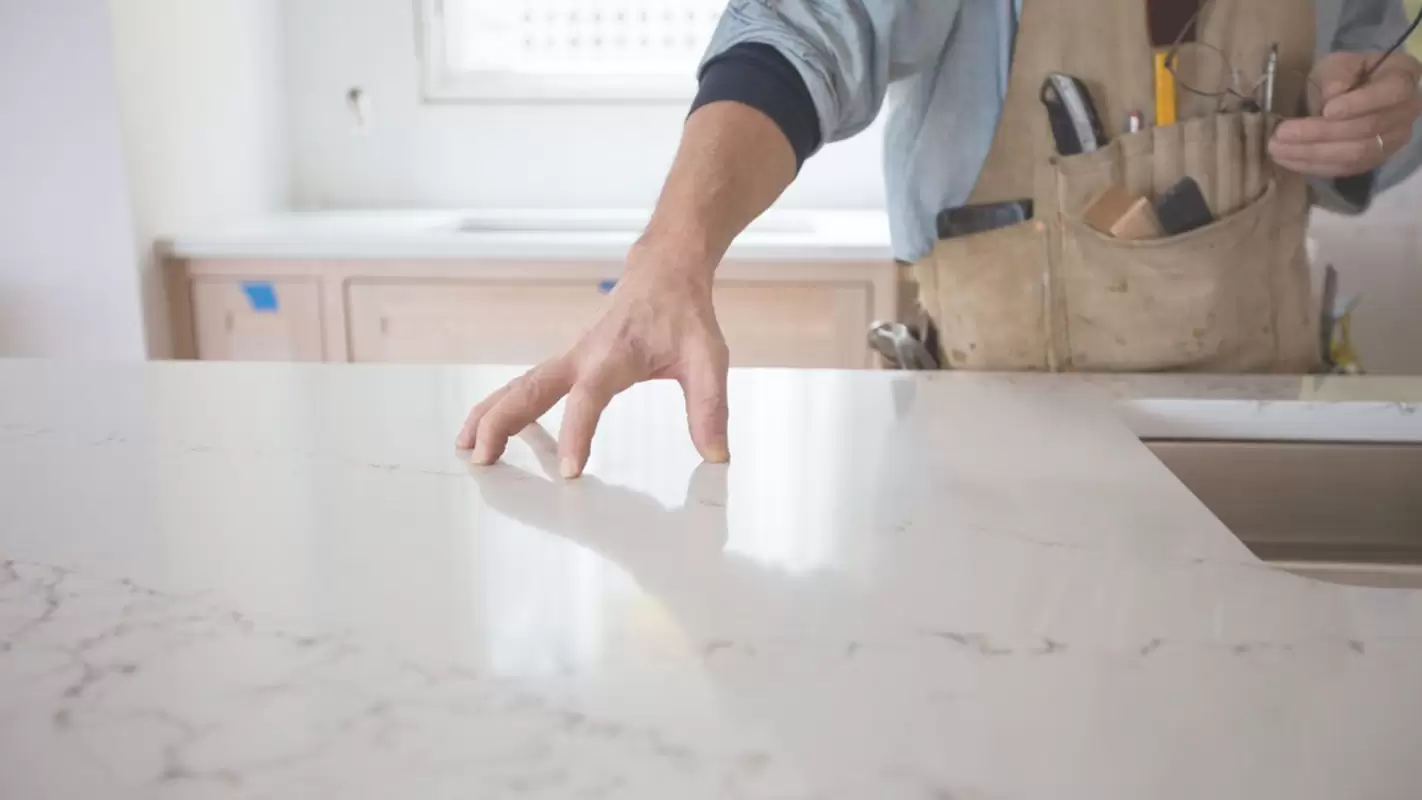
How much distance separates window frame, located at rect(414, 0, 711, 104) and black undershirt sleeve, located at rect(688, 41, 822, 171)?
144 cm

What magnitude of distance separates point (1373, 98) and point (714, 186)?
1.65ft

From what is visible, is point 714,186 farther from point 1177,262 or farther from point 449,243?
point 449,243

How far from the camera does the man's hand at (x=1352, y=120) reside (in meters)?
0.77

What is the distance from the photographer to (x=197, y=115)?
1885mm

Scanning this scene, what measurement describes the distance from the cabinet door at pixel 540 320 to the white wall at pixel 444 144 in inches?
20.7

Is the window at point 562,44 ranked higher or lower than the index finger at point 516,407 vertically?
higher

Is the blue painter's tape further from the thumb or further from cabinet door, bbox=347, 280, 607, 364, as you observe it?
the thumb

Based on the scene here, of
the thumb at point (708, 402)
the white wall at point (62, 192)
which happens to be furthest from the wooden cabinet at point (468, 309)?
the thumb at point (708, 402)

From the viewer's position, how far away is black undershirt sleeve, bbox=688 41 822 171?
73cm

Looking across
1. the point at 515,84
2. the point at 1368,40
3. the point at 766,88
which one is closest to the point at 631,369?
the point at 766,88

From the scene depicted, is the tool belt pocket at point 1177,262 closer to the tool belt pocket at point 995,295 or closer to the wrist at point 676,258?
the tool belt pocket at point 995,295

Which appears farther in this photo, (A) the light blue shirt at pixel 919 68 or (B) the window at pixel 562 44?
(B) the window at pixel 562 44

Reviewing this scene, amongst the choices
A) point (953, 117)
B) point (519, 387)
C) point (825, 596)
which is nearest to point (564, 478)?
point (519, 387)

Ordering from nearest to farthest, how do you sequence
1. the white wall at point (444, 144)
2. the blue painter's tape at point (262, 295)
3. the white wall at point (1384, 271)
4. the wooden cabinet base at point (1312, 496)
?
the wooden cabinet base at point (1312, 496)
the white wall at point (1384, 271)
the blue painter's tape at point (262, 295)
the white wall at point (444, 144)
